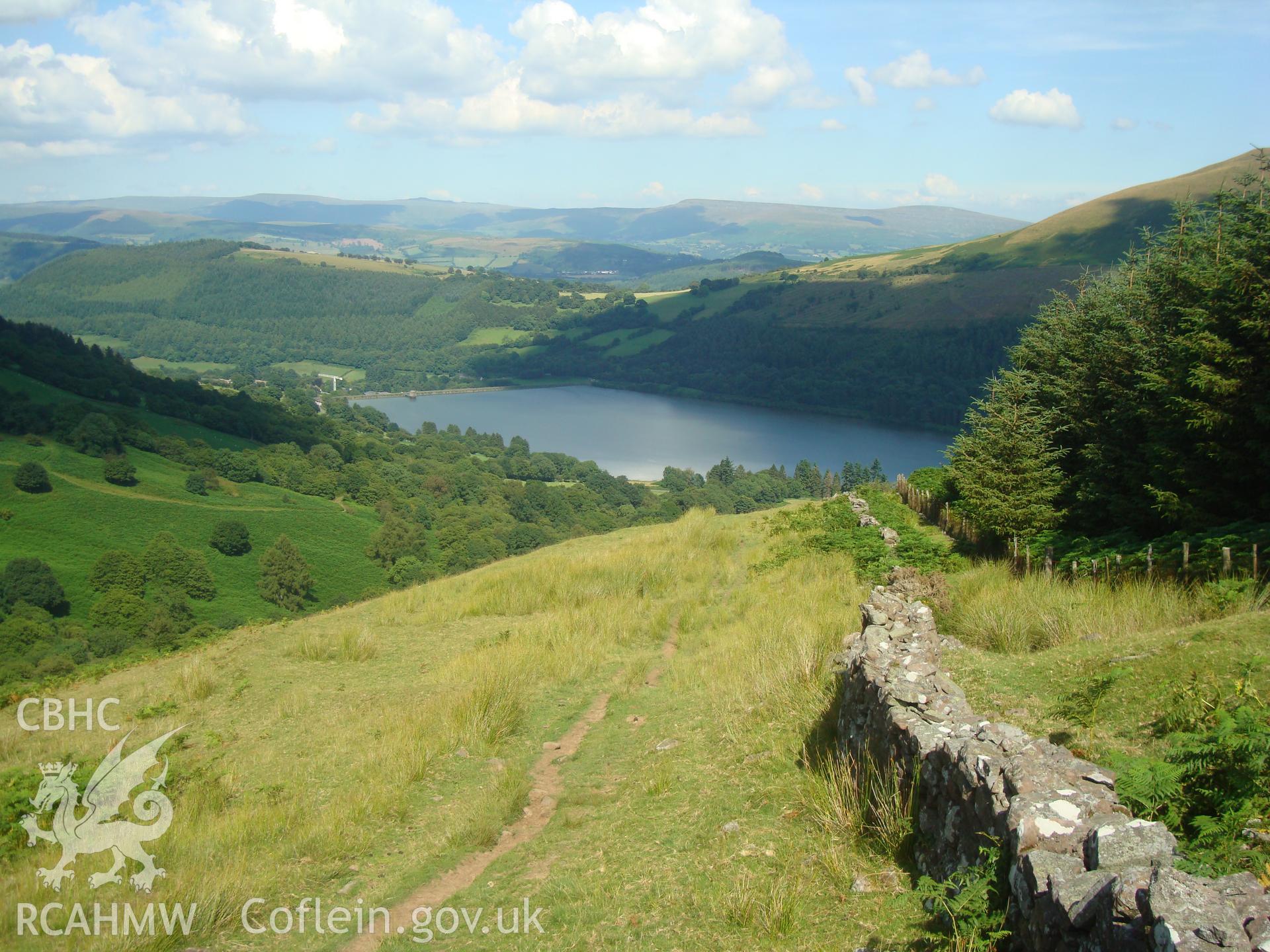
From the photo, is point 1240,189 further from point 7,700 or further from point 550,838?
point 7,700

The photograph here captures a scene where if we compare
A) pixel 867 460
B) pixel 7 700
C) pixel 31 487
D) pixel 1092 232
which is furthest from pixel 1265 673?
pixel 1092 232

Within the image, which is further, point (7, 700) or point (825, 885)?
point (7, 700)

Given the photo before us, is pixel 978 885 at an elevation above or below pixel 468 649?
above

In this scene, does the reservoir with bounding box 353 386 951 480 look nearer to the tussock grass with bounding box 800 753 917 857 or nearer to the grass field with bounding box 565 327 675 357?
the grass field with bounding box 565 327 675 357

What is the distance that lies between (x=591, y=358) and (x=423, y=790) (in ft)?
589

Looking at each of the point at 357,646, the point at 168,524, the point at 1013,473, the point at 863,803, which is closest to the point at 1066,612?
the point at 863,803

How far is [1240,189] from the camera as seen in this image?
16.4 meters

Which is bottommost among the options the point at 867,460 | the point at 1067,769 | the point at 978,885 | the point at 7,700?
the point at 867,460

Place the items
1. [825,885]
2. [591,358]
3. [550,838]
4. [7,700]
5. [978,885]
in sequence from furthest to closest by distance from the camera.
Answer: [591,358] → [7,700] → [550,838] → [825,885] → [978,885]

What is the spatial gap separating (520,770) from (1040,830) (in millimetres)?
5071

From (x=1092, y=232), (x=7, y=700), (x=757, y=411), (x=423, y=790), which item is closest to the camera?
(x=423, y=790)

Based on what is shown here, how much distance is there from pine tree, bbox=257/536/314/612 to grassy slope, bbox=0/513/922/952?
41078mm

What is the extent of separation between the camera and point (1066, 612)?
24.9 ft

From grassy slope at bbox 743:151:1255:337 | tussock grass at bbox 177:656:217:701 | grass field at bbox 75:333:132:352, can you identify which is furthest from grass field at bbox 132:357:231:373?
tussock grass at bbox 177:656:217:701
